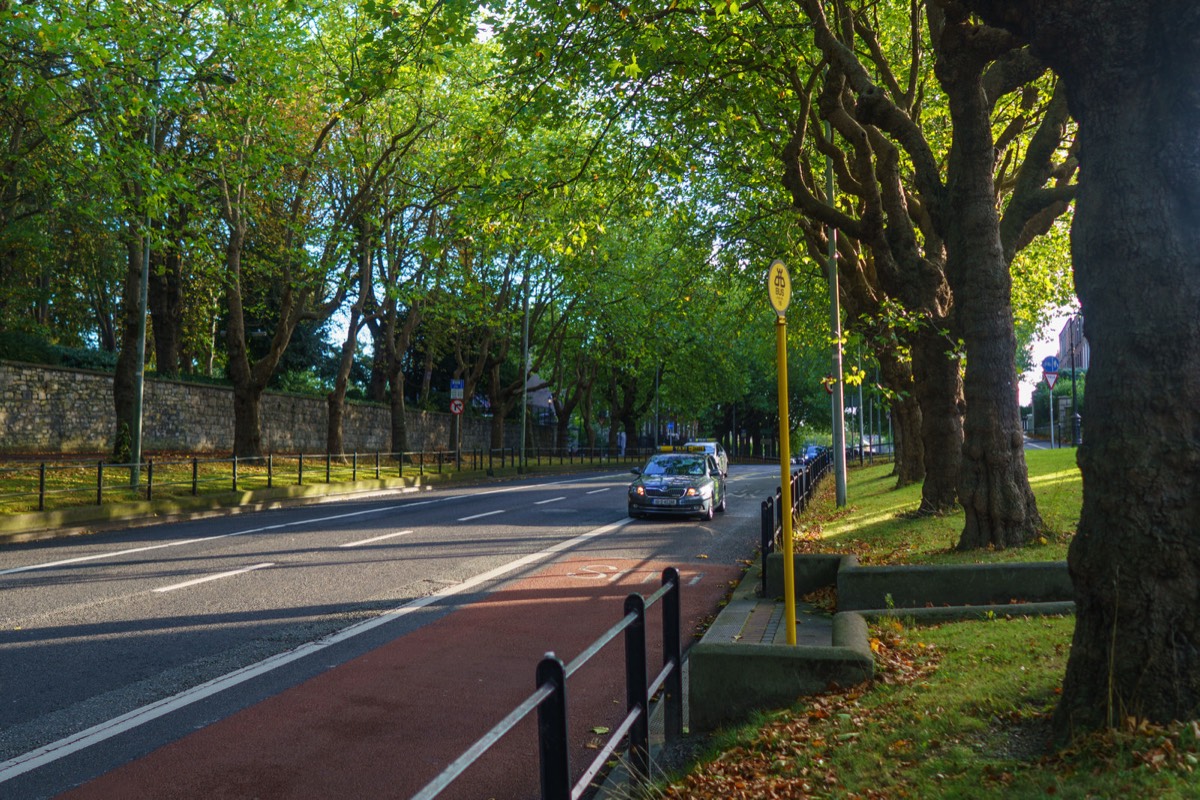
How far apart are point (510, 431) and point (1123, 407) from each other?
63.0 meters

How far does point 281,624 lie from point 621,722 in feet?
15.9

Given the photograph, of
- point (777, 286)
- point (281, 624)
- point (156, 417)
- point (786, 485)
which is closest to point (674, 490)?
point (281, 624)

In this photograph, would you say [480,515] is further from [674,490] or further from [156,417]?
[156,417]

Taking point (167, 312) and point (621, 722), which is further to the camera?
point (167, 312)

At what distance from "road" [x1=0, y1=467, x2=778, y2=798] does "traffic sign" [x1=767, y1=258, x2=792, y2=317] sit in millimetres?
2962

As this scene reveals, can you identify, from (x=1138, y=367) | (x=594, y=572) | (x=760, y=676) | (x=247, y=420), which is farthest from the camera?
(x=247, y=420)

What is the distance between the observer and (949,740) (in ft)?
14.5

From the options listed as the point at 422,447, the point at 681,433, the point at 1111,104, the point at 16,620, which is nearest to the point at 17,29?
the point at 16,620

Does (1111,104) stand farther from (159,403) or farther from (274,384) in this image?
(274,384)

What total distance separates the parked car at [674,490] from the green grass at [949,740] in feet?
41.8

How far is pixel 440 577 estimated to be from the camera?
11328mm

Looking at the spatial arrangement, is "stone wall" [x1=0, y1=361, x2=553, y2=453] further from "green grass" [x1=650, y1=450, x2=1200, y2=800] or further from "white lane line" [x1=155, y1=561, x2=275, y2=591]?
"green grass" [x1=650, y1=450, x2=1200, y2=800]

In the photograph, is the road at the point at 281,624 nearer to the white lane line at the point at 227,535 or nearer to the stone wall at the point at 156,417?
the white lane line at the point at 227,535

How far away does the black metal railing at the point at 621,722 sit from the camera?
258 centimetres
